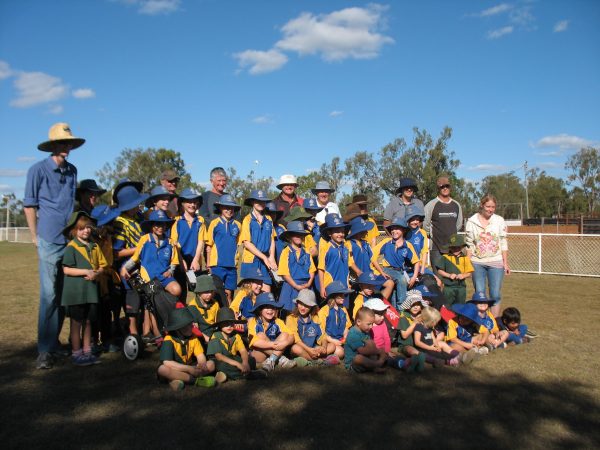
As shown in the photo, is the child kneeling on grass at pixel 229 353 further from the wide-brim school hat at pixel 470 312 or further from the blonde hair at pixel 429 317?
the wide-brim school hat at pixel 470 312

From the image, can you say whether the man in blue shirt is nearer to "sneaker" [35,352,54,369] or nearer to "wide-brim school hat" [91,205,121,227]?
"sneaker" [35,352,54,369]

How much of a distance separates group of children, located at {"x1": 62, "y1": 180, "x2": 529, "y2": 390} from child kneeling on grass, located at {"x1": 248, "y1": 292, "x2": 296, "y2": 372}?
0.01 meters

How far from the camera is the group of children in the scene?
205 inches

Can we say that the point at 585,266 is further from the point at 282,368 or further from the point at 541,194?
the point at 541,194

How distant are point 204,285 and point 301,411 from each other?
1.99 metres

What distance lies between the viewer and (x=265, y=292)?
19.2 feet

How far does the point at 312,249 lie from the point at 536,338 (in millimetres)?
3186

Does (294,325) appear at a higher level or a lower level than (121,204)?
lower

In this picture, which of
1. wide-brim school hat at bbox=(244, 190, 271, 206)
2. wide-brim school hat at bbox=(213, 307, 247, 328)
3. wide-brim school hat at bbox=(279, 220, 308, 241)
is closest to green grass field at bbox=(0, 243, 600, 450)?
wide-brim school hat at bbox=(213, 307, 247, 328)

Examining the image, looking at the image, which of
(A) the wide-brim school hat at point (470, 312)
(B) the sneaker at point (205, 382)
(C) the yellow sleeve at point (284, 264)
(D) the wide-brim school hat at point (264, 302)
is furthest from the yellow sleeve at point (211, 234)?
(A) the wide-brim school hat at point (470, 312)

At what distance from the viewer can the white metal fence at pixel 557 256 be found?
14.7m

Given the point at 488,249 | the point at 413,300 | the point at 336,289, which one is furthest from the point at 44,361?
the point at 488,249

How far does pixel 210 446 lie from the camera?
335 cm

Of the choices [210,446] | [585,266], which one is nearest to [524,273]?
[585,266]
